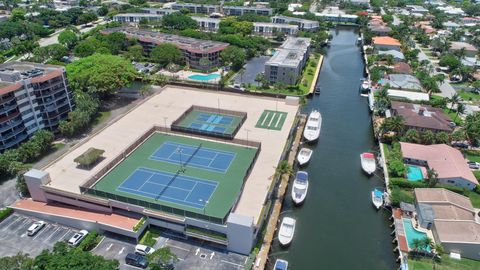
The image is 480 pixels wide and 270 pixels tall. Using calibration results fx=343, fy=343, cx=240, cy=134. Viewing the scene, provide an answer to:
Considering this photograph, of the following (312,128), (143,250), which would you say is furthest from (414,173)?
(143,250)

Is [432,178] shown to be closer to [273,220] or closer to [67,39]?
[273,220]

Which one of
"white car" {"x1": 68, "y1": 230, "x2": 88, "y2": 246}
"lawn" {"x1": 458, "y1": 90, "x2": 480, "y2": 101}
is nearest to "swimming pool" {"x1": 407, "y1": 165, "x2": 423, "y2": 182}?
"lawn" {"x1": 458, "y1": 90, "x2": 480, "y2": 101}

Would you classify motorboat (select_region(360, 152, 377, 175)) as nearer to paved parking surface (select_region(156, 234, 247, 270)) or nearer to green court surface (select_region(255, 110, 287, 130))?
green court surface (select_region(255, 110, 287, 130))

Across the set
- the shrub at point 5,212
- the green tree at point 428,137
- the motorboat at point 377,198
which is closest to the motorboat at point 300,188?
the motorboat at point 377,198

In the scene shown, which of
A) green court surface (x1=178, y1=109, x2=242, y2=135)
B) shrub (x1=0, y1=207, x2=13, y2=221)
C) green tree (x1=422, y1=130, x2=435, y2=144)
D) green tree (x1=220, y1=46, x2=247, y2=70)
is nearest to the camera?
shrub (x1=0, y1=207, x2=13, y2=221)

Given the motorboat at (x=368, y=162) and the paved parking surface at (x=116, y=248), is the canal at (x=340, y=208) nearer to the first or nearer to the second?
the motorboat at (x=368, y=162)

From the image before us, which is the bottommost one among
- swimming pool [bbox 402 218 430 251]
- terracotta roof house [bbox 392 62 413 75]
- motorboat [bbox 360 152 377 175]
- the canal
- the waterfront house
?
the canal
